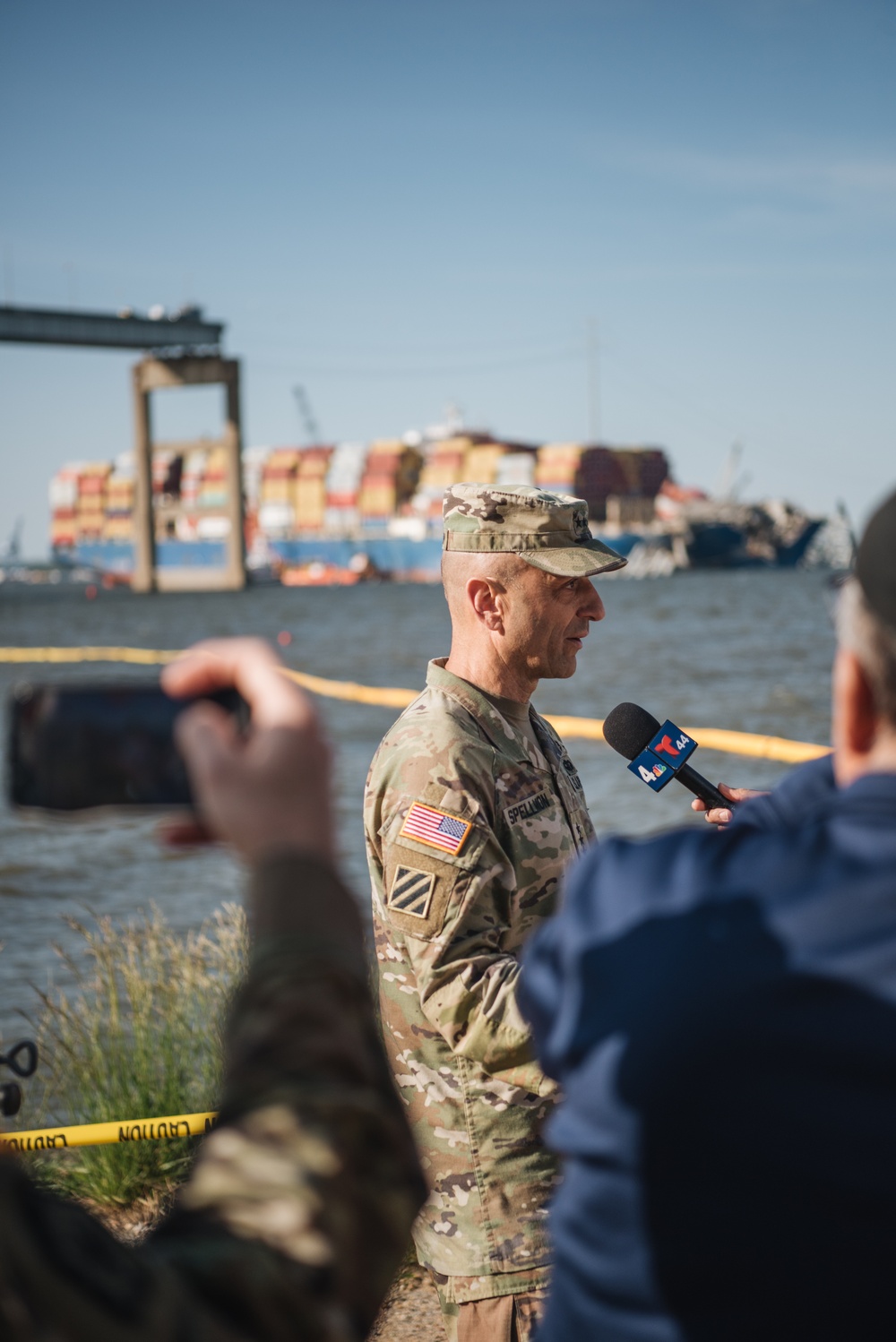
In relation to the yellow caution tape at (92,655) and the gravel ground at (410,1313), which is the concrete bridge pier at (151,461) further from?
the gravel ground at (410,1313)

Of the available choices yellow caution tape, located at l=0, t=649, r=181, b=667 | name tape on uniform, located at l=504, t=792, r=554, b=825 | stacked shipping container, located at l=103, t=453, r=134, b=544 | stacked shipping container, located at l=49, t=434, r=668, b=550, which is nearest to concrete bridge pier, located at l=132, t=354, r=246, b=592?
stacked shipping container, located at l=49, t=434, r=668, b=550

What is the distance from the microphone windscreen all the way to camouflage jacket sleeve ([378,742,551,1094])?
494 millimetres

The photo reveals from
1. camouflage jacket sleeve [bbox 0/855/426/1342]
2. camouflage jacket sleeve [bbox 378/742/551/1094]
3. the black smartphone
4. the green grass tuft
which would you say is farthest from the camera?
the green grass tuft

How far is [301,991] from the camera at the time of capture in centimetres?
100

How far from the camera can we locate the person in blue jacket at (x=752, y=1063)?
3.49ft

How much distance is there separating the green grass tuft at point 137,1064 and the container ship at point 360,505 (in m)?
98.6

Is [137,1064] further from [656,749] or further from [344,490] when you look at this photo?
[344,490]

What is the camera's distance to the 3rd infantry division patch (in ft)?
7.55

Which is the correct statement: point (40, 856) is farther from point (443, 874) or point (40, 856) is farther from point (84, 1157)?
point (443, 874)

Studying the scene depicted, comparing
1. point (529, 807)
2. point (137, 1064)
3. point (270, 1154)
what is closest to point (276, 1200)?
point (270, 1154)

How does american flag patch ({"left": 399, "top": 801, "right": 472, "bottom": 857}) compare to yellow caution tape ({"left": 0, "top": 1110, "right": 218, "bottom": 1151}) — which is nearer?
american flag patch ({"left": 399, "top": 801, "right": 472, "bottom": 857})

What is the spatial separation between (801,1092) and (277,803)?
1.51 feet

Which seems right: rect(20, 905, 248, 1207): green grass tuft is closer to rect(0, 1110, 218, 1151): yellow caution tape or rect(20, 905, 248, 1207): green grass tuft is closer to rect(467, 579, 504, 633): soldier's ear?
rect(0, 1110, 218, 1151): yellow caution tape

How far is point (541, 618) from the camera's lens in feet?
9.39
